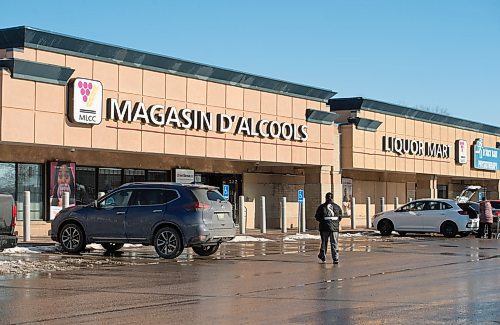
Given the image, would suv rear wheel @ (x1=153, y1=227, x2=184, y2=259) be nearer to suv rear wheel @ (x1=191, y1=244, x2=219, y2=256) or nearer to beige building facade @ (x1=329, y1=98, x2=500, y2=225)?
suv rear wheel @ (x1=191, y1=244, x2=219, y2=256)

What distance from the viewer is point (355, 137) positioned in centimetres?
4066

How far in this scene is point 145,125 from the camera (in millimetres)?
29156

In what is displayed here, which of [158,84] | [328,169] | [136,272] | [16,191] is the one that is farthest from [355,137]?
[136,272]

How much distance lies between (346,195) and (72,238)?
23.6 metres

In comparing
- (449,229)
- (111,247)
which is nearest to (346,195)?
(449,229)

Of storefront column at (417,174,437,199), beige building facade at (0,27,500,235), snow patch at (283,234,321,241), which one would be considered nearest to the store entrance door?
beige building facade at (0,27,500,235)

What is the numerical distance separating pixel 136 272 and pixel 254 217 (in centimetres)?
2104

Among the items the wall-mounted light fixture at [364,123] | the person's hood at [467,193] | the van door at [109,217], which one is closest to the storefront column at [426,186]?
the person's hood at [467,193]

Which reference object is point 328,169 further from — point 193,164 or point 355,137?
point 193,164

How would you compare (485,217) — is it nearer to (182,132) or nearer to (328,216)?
(182,132)

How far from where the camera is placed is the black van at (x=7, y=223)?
17.0 meters

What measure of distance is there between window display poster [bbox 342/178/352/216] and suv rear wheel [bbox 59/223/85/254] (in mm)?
22933

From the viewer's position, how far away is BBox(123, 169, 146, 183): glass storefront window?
31.5 m

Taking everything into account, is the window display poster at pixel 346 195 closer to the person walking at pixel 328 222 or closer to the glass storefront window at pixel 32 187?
the glass storefront window at pixel 32 187
